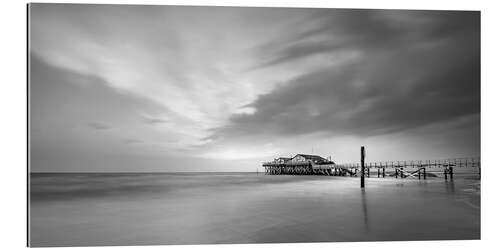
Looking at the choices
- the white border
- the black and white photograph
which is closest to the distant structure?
the black and white photograph

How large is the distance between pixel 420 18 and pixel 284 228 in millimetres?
4376

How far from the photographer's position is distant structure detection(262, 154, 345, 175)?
27391mm

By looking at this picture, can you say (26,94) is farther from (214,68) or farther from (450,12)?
(450,12)

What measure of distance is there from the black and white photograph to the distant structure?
1910 cm

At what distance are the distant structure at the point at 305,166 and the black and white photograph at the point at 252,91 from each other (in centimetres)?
1910

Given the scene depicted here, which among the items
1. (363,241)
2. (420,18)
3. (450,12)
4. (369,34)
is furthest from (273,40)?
(363,241)

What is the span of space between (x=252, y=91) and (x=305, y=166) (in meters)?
25.6

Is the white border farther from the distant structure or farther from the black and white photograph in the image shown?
the distant structure

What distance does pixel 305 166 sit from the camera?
101ft
